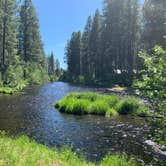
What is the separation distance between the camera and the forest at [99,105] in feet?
25.2

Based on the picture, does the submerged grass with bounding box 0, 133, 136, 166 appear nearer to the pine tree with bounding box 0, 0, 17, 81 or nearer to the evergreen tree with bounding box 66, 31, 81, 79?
the pine tree with bounding box 0, 0, 17, 81

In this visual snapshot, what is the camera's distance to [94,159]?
37.1 ft

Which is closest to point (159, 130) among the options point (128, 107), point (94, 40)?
point (128, 107)

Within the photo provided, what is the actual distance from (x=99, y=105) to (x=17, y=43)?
121ft

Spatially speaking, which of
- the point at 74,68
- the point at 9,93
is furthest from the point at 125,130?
the point at 74,68

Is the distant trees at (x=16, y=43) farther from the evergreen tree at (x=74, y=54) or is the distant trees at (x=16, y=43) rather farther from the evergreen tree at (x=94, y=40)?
the evergreen tree at (x=74, y=54)

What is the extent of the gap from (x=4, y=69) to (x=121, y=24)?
85.1ft

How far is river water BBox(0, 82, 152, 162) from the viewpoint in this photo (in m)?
13.0

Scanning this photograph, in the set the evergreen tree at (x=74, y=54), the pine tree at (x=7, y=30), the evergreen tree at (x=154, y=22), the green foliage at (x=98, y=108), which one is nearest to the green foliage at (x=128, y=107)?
the green foliage at (x=98, y=108)

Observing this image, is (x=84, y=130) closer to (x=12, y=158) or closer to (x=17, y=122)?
(x=17, y=122)

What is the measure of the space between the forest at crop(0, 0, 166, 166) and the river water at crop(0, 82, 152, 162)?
39 millimetres

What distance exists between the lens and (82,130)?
16234 millimetres

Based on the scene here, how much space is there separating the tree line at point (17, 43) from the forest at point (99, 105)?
0.48 feet

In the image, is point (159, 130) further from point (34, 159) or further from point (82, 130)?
point (82, 130)
